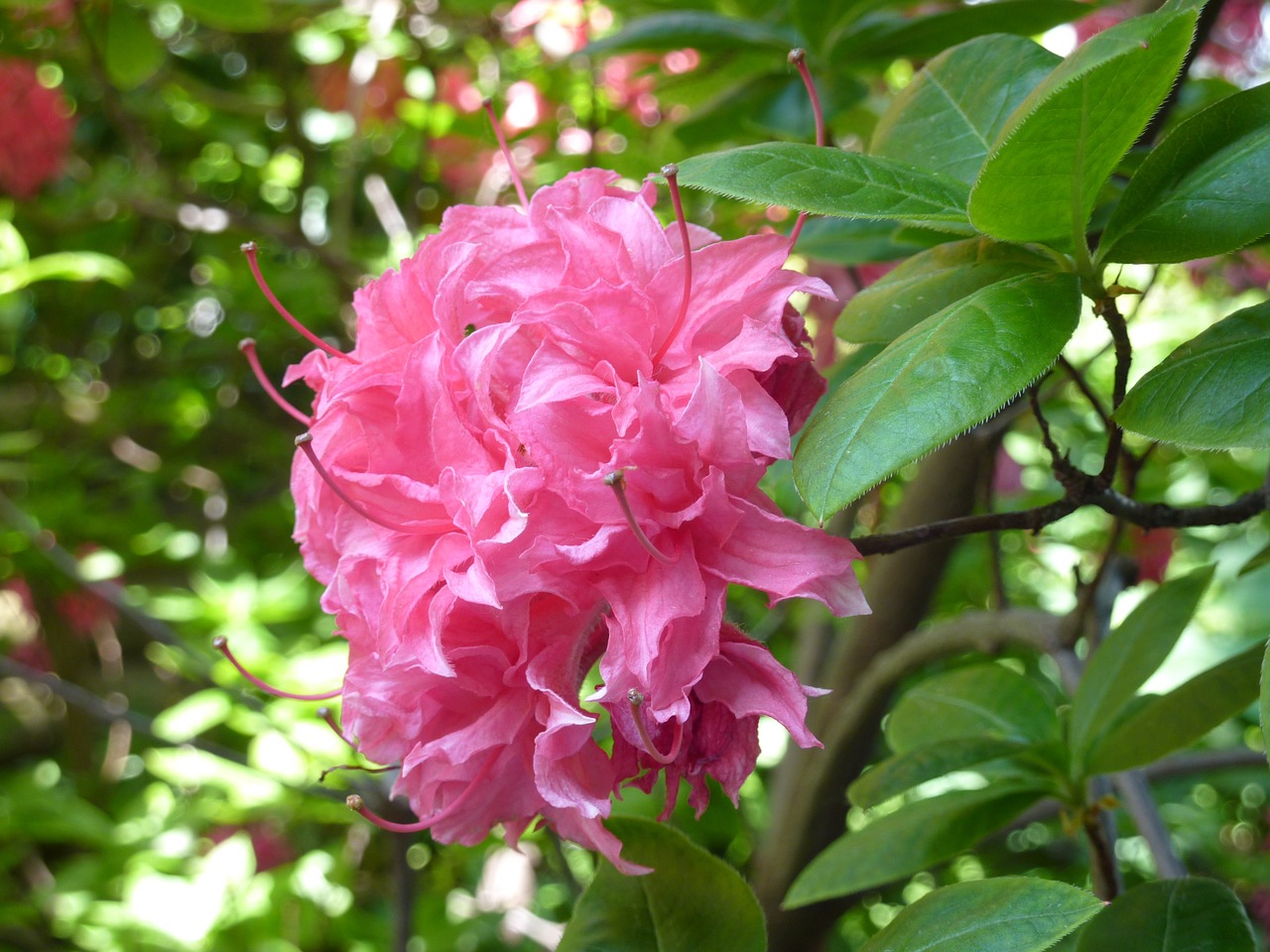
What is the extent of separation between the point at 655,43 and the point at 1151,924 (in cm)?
67

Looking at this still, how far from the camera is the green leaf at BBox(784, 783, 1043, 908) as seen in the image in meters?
0.65

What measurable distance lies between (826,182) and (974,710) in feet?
1.46

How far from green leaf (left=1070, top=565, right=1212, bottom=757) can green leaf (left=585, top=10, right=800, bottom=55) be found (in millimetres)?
491

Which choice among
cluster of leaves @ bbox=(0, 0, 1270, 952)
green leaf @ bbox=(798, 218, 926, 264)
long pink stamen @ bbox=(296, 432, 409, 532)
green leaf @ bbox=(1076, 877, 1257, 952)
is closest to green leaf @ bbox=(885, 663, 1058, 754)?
cluster of leaves @ bbox=(0, 0, 1270, 952)

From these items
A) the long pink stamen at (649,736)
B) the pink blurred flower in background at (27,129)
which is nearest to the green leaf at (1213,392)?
the long pink stamen at (649,736)

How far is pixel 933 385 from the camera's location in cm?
41

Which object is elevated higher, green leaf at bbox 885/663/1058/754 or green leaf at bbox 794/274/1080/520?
green leaf at bbox 794/274/1080/520

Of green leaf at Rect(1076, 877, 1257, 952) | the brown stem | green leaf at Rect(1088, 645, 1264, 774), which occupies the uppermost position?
green leaf at Rect(1088, 645, 1264, 774)

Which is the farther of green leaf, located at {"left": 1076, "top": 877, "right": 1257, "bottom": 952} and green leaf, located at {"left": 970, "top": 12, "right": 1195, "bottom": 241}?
green leaf, located at {"left": 1076, "top": 877, "right": 1257, "bottom": 952}

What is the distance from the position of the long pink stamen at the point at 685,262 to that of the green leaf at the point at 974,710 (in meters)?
0.37

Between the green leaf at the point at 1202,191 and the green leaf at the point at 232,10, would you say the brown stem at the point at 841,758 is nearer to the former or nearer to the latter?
the green leaf at the point at 1202,191

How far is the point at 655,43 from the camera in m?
0.86

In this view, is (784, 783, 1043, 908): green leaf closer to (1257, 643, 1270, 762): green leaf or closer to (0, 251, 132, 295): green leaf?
(1257, 643, 1270, 762): green leaf

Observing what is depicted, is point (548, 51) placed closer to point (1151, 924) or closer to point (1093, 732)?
point (1093, 732)
